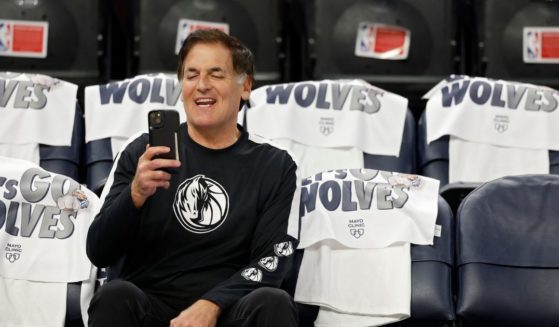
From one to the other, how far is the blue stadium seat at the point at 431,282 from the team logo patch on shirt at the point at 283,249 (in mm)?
198

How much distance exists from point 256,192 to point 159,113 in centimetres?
33

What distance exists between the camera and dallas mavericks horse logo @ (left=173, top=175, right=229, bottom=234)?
2.11 m

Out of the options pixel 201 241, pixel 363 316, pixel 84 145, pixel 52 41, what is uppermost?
pixel 52 41

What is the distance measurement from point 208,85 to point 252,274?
0.43m

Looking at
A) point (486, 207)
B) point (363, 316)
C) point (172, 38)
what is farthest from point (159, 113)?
point (172, 38)

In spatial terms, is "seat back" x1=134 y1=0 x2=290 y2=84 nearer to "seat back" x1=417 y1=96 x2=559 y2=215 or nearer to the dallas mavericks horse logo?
"seat back" x1=417 y1=96 x2=559 y2=215

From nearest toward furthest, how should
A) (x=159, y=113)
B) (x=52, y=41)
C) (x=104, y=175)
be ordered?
1. (x=159, y=113)
2. (x=104, y=175)
3. (x=52, y=41)

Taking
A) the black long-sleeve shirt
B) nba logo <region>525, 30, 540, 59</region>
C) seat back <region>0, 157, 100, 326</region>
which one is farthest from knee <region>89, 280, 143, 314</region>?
nba logo <region>525, 30, 540, 59</region>

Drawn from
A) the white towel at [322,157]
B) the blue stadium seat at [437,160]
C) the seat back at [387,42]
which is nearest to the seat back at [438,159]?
the blue stadium seat at [437,160]

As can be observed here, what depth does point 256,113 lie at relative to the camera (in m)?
3.07

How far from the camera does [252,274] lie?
2.04m

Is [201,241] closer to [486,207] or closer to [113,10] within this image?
[486,207]

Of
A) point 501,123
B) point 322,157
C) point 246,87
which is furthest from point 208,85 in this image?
point 501,123

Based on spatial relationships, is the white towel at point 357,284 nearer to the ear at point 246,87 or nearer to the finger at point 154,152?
the ear at point 246,87
